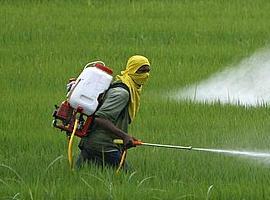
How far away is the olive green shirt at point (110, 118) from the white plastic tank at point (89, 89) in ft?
0.22

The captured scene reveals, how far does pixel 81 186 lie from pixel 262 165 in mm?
1557

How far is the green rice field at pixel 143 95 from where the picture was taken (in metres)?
6.90

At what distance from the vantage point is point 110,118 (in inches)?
287

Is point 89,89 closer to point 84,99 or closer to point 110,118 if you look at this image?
point 84,99

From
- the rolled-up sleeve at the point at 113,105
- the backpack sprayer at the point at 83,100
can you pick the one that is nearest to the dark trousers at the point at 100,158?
the backpack sprayer at the point at 83,100

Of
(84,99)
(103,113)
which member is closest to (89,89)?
(84,99)

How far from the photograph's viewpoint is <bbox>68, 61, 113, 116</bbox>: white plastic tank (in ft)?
23.8

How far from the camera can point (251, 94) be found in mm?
11219

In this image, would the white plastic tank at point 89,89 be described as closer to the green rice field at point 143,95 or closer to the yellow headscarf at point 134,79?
the yellow headscarf at point 134,79

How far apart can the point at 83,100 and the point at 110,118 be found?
8.8 inches

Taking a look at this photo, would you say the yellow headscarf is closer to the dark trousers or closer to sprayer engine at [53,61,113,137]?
sprayer engine at [53,61,113,137]

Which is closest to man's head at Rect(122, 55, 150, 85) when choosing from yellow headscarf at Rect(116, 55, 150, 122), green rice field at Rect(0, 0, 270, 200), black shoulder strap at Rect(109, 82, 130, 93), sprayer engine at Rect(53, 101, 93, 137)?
yellow headscarf at Rect(116, 55, 150, 122)

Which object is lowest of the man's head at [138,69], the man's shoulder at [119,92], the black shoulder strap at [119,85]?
the man's shoulder at [119,92]

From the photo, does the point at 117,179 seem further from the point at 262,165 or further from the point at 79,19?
the point at 79,19
